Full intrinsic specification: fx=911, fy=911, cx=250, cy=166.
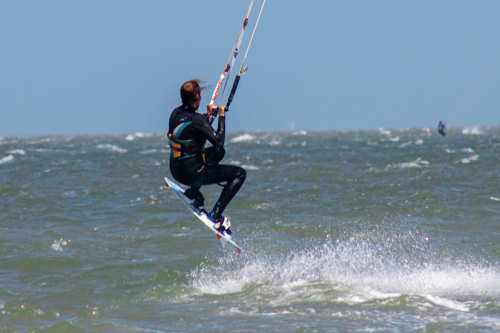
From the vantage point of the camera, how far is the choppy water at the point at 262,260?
32.0 feet

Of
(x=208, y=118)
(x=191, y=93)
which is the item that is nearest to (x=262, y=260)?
(x=208, y=118)

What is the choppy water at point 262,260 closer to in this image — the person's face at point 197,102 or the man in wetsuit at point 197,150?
the man in wetsuit at point 197,150

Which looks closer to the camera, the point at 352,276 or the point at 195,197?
the point at 195,197

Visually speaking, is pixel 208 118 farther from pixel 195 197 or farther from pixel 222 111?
pixel 195 197

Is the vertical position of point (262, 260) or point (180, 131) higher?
point (180, 131)

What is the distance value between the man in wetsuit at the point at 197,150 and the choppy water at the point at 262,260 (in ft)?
4.22

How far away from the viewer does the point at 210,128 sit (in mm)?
10180

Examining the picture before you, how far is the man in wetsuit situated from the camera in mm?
10156

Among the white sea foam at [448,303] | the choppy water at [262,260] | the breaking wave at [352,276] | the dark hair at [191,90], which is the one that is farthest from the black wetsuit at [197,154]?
the white sea foam at [448,303]

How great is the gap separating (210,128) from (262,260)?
389 cm

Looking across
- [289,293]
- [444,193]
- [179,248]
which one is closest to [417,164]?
[444,193]

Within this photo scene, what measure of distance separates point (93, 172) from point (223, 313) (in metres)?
21.8

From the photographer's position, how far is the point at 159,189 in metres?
24.4

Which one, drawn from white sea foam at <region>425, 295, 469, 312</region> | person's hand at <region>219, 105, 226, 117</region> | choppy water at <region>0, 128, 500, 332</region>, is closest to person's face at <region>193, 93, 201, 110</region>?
person's hand at <region>219, 105, 226, 117</region>
